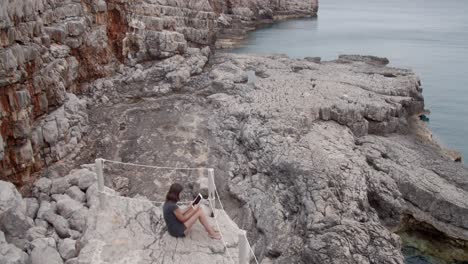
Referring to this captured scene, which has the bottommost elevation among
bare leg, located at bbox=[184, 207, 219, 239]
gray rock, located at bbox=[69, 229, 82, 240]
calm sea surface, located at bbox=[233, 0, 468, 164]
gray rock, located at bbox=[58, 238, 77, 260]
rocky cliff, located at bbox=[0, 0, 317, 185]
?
calm sea surface, located at bbox=[233, 0, 468, 164]

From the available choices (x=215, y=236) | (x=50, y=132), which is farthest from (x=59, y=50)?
(x=215, y=236)

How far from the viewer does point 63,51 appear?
17.8m

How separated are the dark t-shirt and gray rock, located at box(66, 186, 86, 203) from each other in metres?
3.57

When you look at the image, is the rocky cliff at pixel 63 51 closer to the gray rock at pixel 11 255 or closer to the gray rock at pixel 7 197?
the gray rock at pixel 7 197

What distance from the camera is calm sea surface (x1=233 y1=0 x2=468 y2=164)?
2984 centimetres

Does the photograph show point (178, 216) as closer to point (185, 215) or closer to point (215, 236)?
point (185, 215)

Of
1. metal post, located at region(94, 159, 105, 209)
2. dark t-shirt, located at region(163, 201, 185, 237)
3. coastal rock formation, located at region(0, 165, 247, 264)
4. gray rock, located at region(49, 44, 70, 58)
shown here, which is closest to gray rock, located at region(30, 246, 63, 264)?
coastal rock formation, located at region(0, 165, 247, 264)

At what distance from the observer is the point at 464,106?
104 ft

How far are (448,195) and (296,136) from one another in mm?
5636

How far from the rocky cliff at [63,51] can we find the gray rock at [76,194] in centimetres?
178

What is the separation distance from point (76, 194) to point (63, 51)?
762cm

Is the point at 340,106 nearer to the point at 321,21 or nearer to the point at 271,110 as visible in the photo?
the point at 271,110

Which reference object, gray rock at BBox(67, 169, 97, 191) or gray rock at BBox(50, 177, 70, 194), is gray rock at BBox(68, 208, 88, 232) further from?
gray rock at BBox(50, 177, 70, 194)

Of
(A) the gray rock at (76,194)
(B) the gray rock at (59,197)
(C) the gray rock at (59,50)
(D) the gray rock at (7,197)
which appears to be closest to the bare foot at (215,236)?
(A) the gray rock at (76,194)
